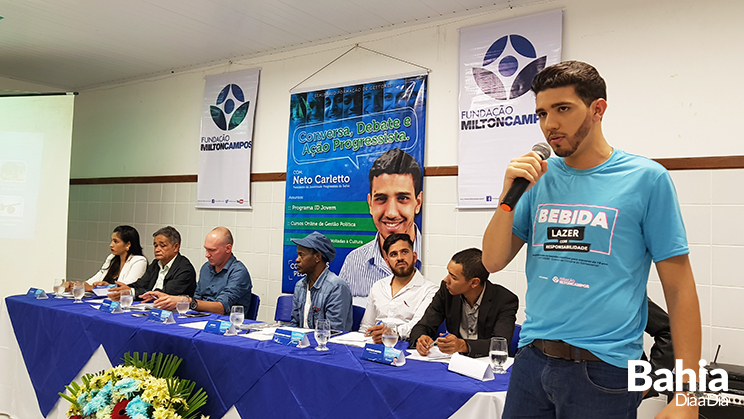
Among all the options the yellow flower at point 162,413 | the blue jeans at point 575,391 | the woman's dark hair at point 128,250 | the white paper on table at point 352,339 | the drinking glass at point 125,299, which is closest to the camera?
the blue jeans at point 575,391

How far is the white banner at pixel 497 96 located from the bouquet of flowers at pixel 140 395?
2280mm

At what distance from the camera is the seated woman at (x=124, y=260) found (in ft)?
15.3

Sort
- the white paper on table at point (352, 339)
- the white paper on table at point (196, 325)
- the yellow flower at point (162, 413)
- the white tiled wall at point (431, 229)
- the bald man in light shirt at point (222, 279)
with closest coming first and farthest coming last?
the yellow flower at point (162, 413)
the white paper on table at point (352, 339)
the white paper on table at point (196, 325)
the white tiled wall at point (431, 229)
the bald man in light shirt at point (222, 279)

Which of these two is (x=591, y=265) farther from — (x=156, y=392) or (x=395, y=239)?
(x=395, y=239)

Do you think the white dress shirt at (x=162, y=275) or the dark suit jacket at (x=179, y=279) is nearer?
the dark suit jacket at (x=179, y=279)

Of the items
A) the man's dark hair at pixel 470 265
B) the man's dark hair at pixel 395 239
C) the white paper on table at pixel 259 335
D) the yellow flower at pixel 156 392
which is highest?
the man's dark hair at pixel 395 239

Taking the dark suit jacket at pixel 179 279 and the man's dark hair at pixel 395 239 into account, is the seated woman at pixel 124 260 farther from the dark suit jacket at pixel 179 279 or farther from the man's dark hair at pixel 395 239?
the man's dark hair at pixel 395 239

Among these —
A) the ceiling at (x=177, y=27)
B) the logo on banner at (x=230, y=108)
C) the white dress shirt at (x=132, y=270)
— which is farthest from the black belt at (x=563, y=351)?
the logo on banner at (x=230, y=108)

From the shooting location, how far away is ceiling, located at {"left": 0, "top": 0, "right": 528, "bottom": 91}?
4.02 meters

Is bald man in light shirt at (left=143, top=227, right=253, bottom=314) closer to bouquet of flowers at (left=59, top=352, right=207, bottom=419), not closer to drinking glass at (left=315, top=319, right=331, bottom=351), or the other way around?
bouquet of flowers at (left=59, top=352, right=207, bottom=419)

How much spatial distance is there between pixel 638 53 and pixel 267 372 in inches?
111

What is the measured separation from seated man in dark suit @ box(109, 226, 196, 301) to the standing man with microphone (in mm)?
3415

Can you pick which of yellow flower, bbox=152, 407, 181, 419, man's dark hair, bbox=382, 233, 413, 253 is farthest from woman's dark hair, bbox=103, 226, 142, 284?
yellow flower, bbox=152, 407, 181, 419

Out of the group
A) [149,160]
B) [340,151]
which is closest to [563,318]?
[340,151]
